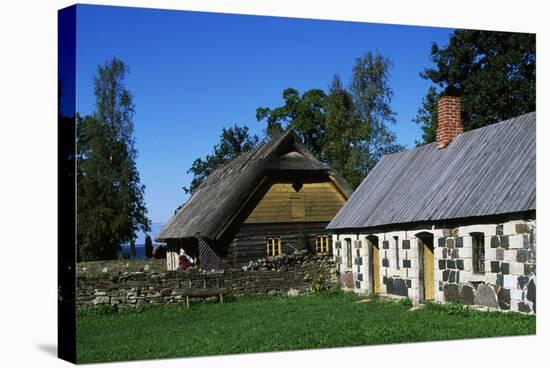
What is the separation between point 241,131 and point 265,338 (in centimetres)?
335

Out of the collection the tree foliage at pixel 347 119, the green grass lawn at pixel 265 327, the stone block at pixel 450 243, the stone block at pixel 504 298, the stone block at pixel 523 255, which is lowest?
the green grass lawn at pixel 265 327

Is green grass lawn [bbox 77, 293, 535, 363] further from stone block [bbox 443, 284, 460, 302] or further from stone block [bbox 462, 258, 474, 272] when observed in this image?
stone block [bbox 462, 258, 474, 272]

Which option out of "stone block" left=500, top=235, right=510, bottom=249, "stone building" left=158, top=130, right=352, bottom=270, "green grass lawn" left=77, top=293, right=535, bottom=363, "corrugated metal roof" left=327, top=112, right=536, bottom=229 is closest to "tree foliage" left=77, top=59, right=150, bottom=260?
"green grass lawn" left=77, top=293, right=535, bottom=363

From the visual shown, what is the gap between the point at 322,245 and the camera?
16750 millimetres

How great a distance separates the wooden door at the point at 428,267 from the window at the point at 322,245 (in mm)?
1914

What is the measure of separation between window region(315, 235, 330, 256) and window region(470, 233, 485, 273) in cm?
297

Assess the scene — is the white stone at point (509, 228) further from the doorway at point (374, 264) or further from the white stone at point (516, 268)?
the doorway at point (374, 264)

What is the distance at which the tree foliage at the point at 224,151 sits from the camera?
1361 centimetres

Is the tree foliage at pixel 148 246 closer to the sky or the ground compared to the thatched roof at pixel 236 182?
closer to the ground

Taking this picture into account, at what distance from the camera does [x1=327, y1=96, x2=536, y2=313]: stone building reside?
14.3m

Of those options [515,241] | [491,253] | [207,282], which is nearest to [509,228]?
[515,241]

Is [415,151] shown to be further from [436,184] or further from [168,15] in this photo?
[168,15]

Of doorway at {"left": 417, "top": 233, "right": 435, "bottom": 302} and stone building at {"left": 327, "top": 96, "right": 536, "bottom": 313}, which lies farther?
doorway at {"left": 417, "top": 233, "right": 435, "bottom": 302}

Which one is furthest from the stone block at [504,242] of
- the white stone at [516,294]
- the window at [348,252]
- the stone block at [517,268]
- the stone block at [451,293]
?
the window at [348,252]
